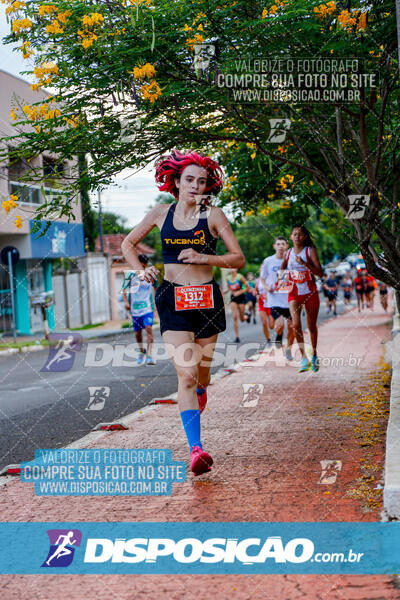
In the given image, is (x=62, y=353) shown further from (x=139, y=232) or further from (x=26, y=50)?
(x=139, y=232)

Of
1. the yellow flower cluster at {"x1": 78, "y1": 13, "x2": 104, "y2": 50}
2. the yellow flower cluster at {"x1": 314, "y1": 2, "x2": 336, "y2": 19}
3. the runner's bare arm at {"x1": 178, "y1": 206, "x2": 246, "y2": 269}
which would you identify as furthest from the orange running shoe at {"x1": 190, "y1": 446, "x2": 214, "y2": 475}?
the yellow flower cluster at {"x1": 314, "y1": 2, "x2": 336, "y2": 19}

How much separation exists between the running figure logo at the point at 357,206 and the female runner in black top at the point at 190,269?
1.88 metres

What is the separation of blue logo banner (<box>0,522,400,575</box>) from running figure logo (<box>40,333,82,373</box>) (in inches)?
356

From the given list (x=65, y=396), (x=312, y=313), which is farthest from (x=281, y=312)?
(x=65, y=396)

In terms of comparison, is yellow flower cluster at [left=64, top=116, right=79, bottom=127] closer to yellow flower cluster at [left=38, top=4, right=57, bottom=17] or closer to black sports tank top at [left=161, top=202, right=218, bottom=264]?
yellow flower cluster at [left=38, top=4, right=57, bottom=17]

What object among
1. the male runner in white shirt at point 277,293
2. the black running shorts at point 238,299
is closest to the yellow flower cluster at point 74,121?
the male runner in white shirt at point 277,293

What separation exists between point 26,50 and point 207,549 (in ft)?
12.4

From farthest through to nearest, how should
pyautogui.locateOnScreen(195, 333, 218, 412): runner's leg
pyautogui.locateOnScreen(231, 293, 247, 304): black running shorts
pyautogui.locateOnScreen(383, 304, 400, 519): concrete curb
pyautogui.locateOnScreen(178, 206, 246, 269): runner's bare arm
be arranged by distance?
pyautogui.locateOnScreen(231, 293, 247, 304): black running shorts < pyautogui.locateOnScreen(195, 333, 218, 412): runner's leg < pyautogui.locateOnScreen(178, 206, 246, 269): runner's bare arm < pyautogui.locateOnScreen(383, 304, 400, 519): concrete curb

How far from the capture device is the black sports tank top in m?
4.84

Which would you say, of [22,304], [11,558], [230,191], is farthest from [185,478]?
[22,304]

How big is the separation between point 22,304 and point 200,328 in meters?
21.9

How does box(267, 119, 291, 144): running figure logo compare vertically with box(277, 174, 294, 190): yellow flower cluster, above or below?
above

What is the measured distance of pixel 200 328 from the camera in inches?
189

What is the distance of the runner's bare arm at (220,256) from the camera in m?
4.57
